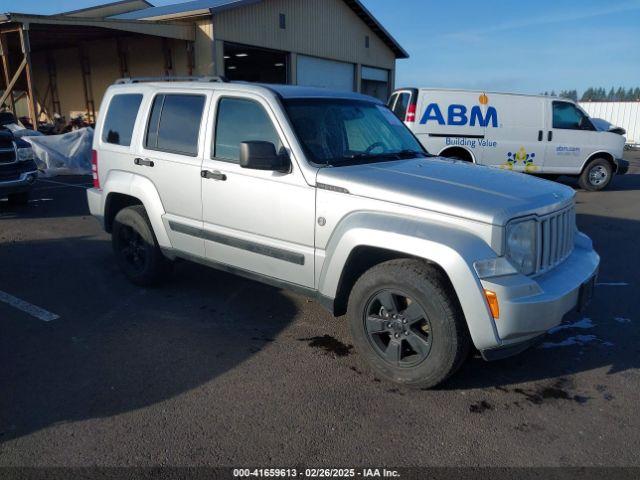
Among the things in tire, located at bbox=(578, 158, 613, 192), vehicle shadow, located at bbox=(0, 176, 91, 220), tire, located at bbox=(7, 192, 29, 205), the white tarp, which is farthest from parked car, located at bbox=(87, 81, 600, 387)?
the white tarp

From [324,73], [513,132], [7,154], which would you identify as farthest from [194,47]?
[513,132]

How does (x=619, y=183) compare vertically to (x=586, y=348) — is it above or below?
below

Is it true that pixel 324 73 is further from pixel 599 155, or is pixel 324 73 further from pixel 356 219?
pixel 356 219

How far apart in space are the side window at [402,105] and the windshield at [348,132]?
6.33m

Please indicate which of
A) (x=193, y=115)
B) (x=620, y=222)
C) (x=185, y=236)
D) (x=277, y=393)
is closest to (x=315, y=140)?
(x=193, y=115)

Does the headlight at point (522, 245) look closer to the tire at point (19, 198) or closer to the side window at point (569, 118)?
the tire at point (19, 198)

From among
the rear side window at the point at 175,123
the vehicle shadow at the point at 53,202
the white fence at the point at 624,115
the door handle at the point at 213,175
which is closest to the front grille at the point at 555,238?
the door handle at the point at 213,175

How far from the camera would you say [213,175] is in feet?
13.9

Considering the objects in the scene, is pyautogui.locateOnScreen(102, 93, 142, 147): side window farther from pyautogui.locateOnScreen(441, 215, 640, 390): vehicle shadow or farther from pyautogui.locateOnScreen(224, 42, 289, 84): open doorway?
pyautogui.locateOnScreen(224, 42, 289, 84): open doorway

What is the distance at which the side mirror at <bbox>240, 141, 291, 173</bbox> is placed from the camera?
3.66m

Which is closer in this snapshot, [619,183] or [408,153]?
[408,153]

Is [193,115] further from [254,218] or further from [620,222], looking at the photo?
[620,222]

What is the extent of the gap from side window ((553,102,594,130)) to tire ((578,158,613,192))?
885mm

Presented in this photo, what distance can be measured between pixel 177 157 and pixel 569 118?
1019 centimetres
